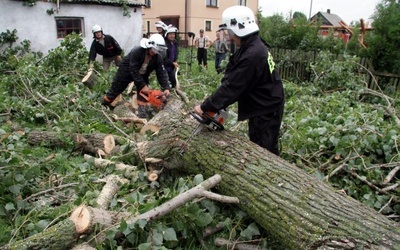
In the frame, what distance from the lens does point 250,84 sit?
124 inches

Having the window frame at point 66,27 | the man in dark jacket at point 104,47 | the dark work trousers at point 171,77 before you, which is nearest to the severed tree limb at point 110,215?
the dark work trousers at point 171,77

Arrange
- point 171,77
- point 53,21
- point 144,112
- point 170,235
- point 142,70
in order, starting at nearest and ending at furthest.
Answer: point 170,235, point 144,112, point 142,70, point 171,77, point 53,21

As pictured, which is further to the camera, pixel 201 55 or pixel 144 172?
pixel 201 55

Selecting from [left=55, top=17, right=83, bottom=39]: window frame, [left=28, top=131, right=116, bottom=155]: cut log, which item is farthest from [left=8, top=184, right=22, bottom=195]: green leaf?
[left=55, top=17, right=83, bottom=39]: window frame

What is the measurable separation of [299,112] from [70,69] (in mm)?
5020

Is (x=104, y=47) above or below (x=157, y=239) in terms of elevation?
above

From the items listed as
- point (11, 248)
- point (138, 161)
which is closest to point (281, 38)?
point (138, 161)

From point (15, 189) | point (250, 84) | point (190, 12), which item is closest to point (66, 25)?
point (15, 189)

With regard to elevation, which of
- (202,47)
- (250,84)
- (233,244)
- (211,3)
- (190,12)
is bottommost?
(233,244)

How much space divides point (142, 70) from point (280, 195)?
381 centimetres

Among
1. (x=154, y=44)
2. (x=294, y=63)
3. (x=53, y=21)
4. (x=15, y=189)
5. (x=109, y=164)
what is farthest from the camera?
(x=53, y=21)

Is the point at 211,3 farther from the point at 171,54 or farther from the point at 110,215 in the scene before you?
the point at 110,215

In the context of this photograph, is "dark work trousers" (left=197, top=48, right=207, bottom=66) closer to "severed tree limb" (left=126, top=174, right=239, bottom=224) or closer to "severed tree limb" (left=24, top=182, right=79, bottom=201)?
"severed tree limb" (left=24, top=182, right=79, bottom=201)

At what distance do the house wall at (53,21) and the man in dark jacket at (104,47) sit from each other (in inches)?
169
